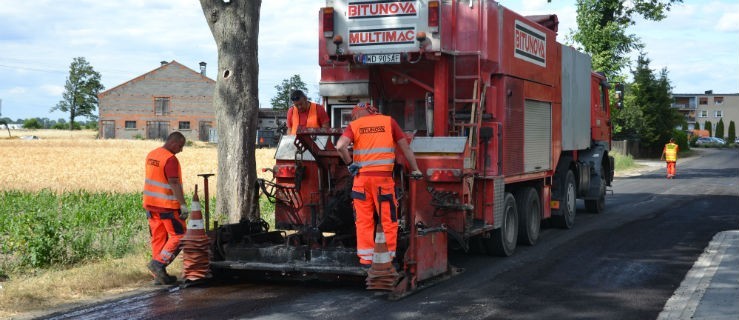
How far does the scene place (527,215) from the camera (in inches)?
471

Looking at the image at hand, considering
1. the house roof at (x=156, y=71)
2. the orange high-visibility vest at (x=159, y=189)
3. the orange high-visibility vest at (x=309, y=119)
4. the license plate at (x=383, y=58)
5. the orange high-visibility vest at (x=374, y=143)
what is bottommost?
the orange high-visibility vest at (x=159, y=189)

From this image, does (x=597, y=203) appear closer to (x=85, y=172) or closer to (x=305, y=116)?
(x=305, y=116)

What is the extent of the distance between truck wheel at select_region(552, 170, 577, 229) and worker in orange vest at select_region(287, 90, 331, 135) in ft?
17.4

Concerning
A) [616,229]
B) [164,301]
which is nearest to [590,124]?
[616,229]

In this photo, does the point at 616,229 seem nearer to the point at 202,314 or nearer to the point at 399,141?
the point at 399,141

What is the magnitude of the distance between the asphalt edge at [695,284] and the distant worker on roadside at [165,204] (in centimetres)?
490

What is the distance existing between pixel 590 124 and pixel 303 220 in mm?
8069

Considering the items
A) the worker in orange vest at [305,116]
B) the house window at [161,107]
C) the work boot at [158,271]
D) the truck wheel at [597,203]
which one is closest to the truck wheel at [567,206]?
the truck wheel at [597,203]

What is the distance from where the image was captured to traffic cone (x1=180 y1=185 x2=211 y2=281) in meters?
8.71

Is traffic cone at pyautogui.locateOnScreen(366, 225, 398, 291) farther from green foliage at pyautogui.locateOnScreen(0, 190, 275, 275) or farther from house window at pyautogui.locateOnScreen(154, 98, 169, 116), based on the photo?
house window at pyautogui.locateOnScreen(154, 98, 169, 116)

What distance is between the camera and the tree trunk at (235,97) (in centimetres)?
1167

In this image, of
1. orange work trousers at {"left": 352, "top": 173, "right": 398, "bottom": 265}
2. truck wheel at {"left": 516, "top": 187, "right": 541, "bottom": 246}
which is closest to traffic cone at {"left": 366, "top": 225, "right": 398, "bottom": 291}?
orange work trousers at {"left": 352, "top": 173, "right": 398, "bottom": 265}

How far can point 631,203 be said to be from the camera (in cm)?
1992

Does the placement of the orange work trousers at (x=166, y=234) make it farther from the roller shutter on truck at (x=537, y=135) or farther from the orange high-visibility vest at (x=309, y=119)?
the roller shutter on truck at (x=537, y=135)
